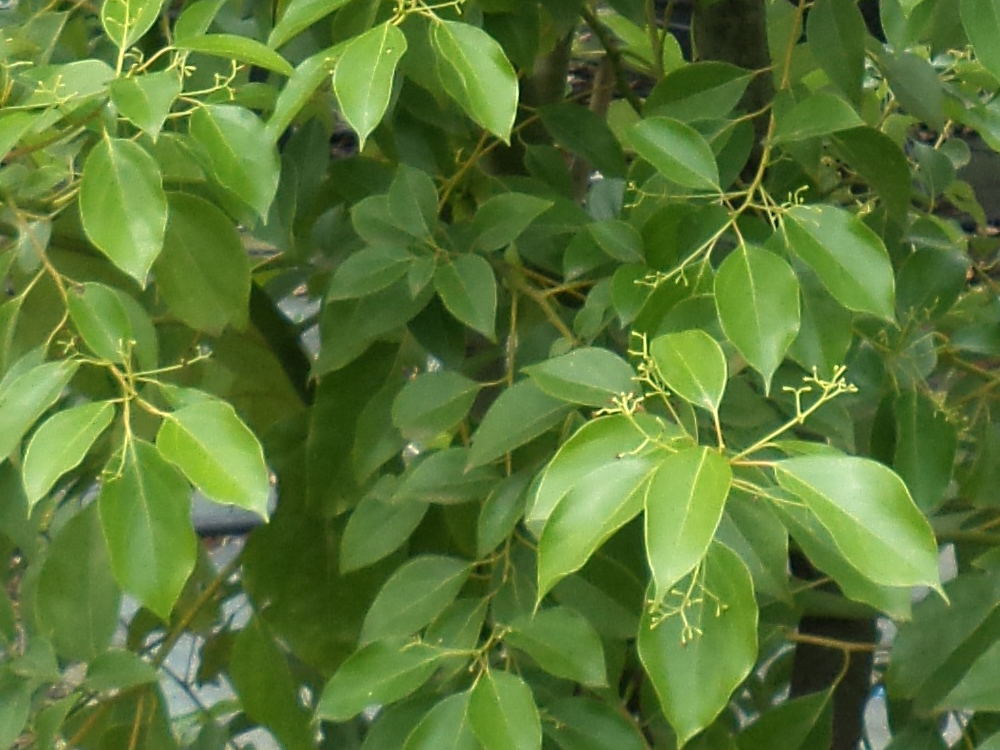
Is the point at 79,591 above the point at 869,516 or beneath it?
beneath

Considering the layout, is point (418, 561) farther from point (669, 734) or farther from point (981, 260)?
point (981, 260)

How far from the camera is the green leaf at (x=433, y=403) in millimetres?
584

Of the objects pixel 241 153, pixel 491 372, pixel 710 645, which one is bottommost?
pixel 491 372

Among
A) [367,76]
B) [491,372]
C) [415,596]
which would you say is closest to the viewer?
[367,76]

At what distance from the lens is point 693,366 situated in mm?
383

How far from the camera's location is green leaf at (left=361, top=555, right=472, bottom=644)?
0.52 m

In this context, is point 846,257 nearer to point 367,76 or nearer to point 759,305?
point 759,305

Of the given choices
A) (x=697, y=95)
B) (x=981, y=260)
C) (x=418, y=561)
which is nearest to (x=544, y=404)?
(x=418, y=561)

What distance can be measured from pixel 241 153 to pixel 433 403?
173 mm

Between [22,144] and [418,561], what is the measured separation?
0.79 ft

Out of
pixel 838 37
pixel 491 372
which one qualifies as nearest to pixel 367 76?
pixel 838 37

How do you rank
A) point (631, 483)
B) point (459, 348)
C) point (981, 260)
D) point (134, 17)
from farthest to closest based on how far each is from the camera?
point (981, 260) → point (459, 348) → point (134, 17) → point (631, 483)

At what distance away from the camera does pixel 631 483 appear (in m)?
0.34

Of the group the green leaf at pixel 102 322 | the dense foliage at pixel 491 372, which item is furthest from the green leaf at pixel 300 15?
the green leaf at pixel 102 322
